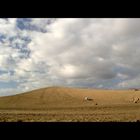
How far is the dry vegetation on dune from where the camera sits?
18.7m

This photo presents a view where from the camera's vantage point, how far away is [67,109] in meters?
32.4

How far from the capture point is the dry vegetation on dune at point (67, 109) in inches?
735
